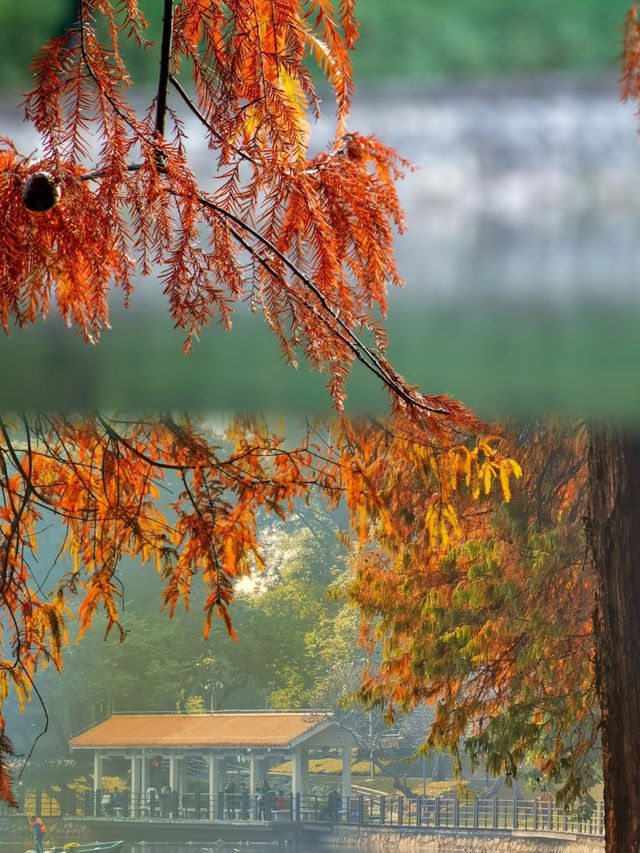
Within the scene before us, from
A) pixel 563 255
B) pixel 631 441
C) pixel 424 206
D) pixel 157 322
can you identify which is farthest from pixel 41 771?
pixel 563 255

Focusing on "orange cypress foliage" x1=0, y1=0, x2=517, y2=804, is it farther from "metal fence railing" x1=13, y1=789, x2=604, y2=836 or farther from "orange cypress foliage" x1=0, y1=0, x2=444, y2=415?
"metal fence railing" x1=13, y1=789, x2=604, y2=836

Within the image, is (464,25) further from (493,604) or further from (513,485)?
(493,604)

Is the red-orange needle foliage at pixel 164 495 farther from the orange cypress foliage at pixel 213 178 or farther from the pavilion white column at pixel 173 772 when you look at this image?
the orange cypress foliage at pixel 213 178

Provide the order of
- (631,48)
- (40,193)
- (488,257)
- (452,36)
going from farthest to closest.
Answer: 1. (488,257)
2. (452,36)
3. (40,193)
4. (631,48)

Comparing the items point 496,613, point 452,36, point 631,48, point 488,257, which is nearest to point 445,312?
point 488,257

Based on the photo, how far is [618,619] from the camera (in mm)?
1043

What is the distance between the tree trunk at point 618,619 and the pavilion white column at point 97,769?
0.52m

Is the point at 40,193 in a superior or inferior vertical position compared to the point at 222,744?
superior

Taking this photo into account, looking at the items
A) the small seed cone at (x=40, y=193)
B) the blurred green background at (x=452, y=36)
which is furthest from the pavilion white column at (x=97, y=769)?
the blurred green background at (x=452, y=36)

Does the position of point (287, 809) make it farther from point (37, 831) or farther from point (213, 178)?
point (213, 178)

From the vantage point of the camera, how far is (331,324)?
871 mm

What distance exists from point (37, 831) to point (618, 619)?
2.11 feet

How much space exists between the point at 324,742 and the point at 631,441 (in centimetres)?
47

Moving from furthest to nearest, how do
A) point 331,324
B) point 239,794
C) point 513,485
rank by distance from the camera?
→ point 513,485 → point 239,794 → point 331,324
